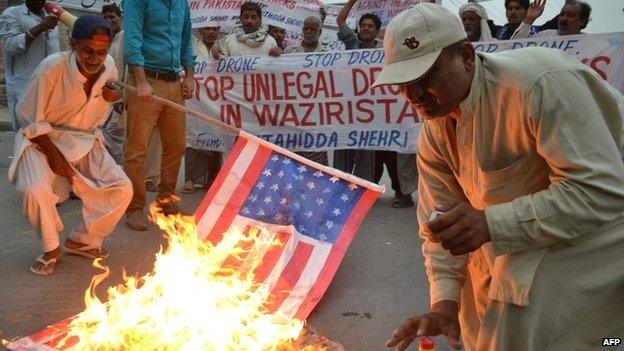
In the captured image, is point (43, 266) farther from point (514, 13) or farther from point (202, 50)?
point (514, 13)

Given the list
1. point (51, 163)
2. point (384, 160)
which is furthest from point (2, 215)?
point (384, 160)

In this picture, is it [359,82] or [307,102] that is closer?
[359,82]

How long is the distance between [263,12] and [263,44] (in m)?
2.24

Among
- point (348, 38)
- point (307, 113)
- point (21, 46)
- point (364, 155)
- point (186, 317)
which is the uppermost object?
point (186, 317)

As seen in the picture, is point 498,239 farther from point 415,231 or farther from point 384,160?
point 384,160

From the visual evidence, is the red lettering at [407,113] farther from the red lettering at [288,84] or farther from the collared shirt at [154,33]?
the collared shirt at [154,33]

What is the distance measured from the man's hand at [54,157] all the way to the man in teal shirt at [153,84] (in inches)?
43.3

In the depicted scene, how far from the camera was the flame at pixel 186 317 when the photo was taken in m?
3.44

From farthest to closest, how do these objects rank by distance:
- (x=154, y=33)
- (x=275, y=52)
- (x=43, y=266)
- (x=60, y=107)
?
(x=275, y=52) → (x=154, y=33) → (x=60, y=107) → (x=43, y=266)

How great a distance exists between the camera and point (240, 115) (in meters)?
8.13

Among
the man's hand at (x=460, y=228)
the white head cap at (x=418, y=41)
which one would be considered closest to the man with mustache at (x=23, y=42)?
the white head cap at (x=418, y=41)

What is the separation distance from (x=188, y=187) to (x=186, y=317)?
469cm

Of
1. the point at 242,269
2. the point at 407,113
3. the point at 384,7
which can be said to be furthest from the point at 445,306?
the point at 384,7

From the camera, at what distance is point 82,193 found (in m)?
5.38
